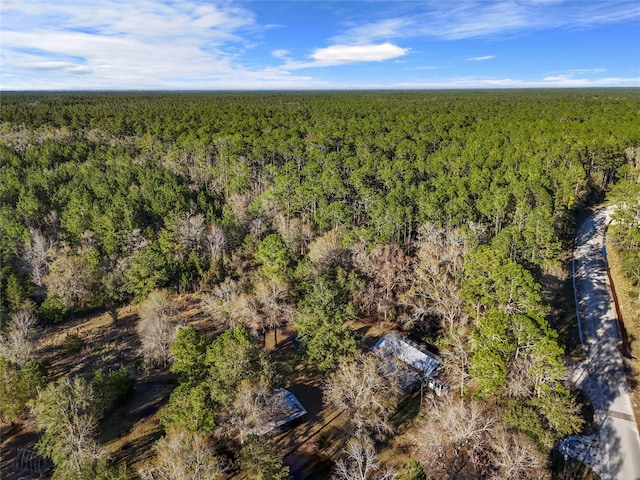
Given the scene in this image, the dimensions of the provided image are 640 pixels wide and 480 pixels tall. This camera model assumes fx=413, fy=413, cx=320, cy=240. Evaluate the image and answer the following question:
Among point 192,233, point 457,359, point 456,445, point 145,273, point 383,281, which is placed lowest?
point 456,445

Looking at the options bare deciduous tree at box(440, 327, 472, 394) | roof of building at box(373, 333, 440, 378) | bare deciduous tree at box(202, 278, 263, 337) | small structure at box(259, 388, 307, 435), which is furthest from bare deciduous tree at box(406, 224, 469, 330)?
bare deciduous tree at box(202, 278, 263, 337)

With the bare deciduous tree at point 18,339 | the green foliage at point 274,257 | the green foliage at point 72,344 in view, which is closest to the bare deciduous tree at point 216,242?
the green foliage at point 274,257

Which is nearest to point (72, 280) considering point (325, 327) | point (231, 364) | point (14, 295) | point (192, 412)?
point (14, 295)

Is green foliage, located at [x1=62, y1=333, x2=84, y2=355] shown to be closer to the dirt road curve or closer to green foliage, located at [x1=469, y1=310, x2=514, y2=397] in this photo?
green foliage, located at [x1=469, y1=310, x2=514, y2=397]

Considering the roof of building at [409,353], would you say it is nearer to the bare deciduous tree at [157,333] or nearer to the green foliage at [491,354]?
the green foliage at [491,354]

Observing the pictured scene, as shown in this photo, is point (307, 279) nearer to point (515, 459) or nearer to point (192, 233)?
point (192, 233)

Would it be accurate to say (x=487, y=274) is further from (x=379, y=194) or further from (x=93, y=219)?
(x=93, y=219)
